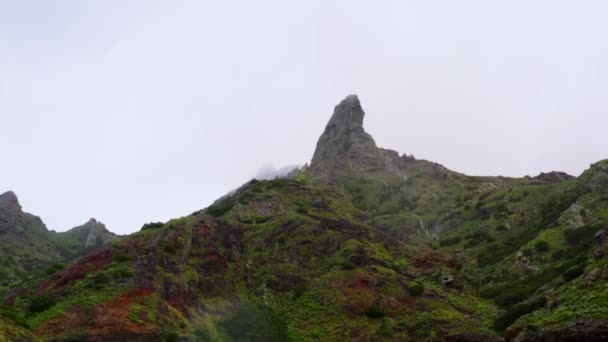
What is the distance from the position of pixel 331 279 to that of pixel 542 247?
28219 millimetres

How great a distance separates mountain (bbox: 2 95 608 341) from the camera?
39625 mm

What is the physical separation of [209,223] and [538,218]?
53.1 metres

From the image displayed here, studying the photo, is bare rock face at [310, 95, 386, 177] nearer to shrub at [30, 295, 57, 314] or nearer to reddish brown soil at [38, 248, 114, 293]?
reddish brown soil at [38, 248, 114, 293]

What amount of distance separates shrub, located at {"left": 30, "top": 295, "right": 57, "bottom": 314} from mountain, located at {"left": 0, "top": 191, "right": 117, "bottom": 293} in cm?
6678

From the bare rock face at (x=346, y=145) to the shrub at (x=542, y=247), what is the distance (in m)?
80.6

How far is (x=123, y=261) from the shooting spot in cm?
5350

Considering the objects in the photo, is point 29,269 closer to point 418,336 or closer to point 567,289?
point 418,336

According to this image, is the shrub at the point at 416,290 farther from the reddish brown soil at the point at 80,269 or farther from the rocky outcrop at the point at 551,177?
the rocky outcrop at the point at 551,177

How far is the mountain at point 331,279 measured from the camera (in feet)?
130

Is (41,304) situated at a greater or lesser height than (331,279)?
lesser

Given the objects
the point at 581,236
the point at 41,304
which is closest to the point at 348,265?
the point at 581,236

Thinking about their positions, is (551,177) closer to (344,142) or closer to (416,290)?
(344,142)

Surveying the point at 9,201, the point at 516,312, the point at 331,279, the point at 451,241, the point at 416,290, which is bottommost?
the point at 516,312

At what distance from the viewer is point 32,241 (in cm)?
13550
